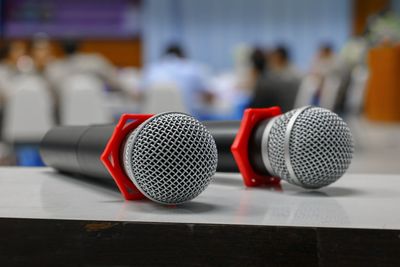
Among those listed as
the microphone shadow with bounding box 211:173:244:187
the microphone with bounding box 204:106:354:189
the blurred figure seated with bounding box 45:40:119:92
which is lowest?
the blurred figure seated with bounding box 45:40:119:92

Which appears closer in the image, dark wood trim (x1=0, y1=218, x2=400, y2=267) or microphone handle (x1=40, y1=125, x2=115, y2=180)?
dark wood trim (x1=0, y1=218, x2=400, y2=267)

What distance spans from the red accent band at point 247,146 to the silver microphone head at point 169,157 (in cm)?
16

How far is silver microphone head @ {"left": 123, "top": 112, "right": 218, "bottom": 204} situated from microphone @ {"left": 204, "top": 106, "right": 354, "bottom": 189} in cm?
13

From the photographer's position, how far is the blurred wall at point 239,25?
10.1m

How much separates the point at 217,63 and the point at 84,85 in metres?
6.01

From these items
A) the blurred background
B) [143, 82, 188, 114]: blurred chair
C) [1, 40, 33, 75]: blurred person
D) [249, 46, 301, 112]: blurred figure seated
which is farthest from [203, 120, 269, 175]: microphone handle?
[1, 40, 33, 75]: blurred person

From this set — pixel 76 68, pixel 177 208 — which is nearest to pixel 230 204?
pixel 177 208

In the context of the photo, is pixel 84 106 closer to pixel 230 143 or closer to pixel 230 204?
pixel 230 143

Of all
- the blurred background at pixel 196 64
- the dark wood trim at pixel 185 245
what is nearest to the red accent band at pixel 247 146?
the dark wood trim at pixel 185 245

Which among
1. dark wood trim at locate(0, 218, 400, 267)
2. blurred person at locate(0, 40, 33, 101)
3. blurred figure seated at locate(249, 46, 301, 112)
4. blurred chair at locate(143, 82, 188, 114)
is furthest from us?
blurred person at locate(0, 40, 33, 101)

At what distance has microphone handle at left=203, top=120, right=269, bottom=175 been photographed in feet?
2.75

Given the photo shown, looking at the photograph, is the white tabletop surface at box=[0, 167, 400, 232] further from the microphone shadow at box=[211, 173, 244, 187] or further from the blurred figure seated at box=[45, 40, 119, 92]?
the blurred figure seated at box=[45, 40, 119, 92]

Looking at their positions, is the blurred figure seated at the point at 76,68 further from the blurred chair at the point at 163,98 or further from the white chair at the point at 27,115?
the blurred chair at the point at 163,98

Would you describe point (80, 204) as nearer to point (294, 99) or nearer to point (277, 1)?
point (294, 99)
